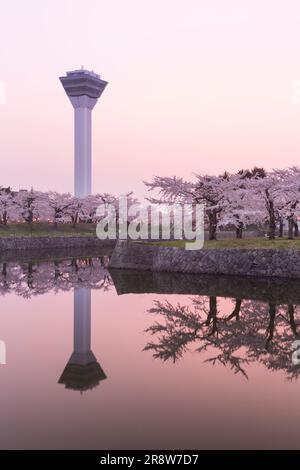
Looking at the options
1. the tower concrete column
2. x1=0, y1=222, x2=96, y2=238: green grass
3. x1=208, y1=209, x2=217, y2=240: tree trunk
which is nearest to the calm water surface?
x1=208, y1=209, x2=217, y2=240: tree trunk

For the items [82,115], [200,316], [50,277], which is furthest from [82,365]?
[82,115]

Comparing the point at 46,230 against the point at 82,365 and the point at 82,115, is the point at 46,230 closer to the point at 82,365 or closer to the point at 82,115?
the point at 82,365

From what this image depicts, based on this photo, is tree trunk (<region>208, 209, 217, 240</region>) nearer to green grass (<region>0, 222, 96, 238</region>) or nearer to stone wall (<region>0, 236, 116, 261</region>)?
stone wall (<region>0, 236, 116, 261</region>)

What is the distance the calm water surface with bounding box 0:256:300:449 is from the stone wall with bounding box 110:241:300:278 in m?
5.77

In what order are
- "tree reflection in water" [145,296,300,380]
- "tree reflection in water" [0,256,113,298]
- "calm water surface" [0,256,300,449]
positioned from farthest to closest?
"tree reflection in water" [0,256,113,298], "tree reflection in water" [145,296,300,380], "calm water surface" [0,256,300,449]

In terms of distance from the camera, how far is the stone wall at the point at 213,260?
26.3 m

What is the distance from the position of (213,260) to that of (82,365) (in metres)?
18.8

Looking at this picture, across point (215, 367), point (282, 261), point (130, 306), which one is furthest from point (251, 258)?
point (215, 367)

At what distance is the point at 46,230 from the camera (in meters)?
68.5

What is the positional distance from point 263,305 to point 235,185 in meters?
17.6

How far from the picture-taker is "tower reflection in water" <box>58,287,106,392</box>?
9828 millimetres

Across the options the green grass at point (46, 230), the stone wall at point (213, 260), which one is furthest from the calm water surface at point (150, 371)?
the green grass at point (46, 230)

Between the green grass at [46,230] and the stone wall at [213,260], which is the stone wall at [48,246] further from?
the stone wall at [213,260]
